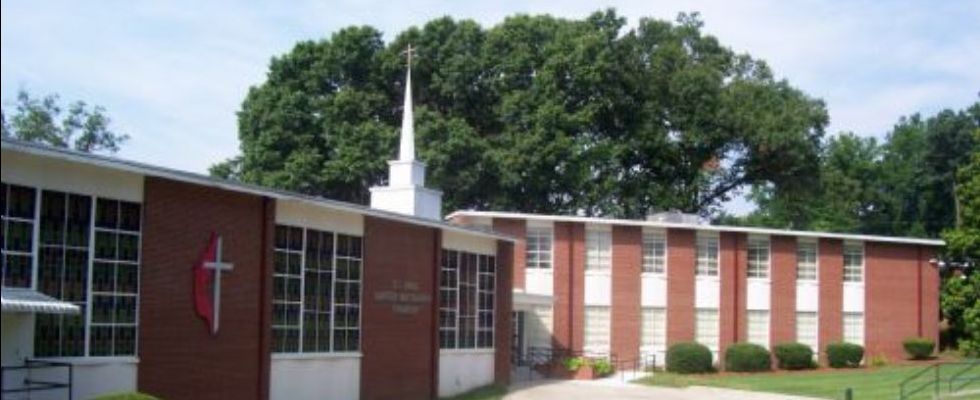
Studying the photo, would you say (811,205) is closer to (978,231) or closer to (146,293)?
(978,231)

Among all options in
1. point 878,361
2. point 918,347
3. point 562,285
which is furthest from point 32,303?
point 918,347

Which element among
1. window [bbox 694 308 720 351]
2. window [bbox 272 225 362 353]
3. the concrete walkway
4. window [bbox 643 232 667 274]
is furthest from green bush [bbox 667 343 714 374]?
window [bbox 272 225 362 353]

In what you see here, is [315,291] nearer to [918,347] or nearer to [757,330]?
[757,330]

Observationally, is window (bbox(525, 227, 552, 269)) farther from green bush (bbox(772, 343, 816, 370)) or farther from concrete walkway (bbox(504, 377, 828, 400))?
green bush (bbox(772, 343, 816, 370))

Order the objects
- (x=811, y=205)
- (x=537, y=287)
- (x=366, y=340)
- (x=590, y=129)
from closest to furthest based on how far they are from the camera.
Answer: (x=366, y=340) < (x=537, y=287) < (x=590, y=129) < (x=811, y=205)

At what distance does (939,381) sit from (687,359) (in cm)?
1108

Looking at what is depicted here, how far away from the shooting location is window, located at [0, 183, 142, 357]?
1798 cm

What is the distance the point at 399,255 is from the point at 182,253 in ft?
28.5

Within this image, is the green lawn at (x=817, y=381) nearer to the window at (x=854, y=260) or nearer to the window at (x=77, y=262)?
the window at (x=854, y=260)

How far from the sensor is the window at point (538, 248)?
44.2 m

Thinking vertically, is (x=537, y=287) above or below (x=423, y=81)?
below

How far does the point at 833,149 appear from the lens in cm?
8506

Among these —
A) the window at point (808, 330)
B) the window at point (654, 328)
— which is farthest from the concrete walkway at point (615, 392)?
the window at point (808, 330)

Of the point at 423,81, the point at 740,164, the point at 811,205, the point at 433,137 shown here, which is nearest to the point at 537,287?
the point at 433,137
